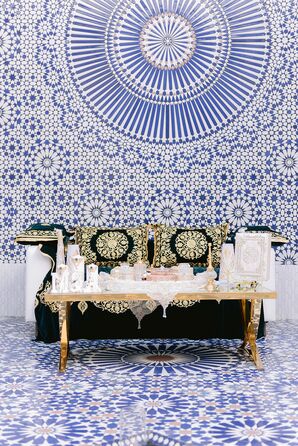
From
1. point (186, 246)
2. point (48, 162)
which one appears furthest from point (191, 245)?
point (48, 162)

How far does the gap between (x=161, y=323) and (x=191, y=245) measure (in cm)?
86

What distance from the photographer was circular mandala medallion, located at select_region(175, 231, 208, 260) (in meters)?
5.30

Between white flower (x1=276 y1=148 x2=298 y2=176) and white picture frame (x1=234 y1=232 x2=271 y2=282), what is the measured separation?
2.14 meters

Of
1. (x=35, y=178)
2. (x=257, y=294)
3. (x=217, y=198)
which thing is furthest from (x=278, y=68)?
(x=257, y=294)

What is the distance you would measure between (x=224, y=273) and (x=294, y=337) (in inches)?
52.5

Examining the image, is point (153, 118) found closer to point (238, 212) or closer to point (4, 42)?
point (238, 212)

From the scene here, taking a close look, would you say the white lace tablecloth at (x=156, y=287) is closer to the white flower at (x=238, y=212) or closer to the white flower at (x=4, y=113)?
the white flower at (x=238, y=212)

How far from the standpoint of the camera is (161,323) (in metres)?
4.77

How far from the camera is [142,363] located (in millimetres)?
4074

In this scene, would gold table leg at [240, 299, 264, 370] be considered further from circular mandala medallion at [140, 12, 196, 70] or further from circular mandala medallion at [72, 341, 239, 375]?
circular mandala medallion at [140, 12, 196, 70]

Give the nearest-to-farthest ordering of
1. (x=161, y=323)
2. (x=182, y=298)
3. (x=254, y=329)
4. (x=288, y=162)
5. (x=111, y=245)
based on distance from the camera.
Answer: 1. (x=182, y=298)
2. (x=254, y=329)
3. (x=161, y=323)
4. (x=111, y=245)
5. (x=288, y=162)

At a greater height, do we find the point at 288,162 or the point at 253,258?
the point at 288,162

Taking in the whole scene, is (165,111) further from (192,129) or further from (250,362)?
(250,362)

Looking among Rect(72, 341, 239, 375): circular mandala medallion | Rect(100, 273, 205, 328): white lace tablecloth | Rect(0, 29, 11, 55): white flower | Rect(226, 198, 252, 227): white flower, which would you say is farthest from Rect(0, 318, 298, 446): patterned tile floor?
Rect(0, 29, 11, 55): white flower
